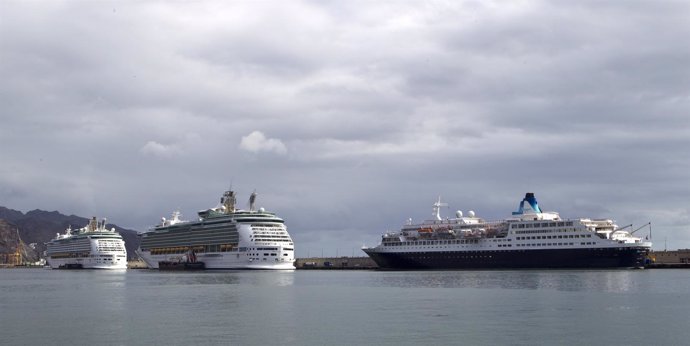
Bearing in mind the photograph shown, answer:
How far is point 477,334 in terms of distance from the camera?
46.7 meters

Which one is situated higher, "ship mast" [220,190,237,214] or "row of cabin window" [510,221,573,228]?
"ship mast" [220,190,237,214]

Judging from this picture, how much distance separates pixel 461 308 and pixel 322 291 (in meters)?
28.3

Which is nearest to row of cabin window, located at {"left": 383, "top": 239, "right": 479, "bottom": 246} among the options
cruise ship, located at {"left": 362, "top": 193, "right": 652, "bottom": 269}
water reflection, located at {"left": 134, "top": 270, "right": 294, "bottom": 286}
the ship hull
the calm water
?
cruise ship, located at {"left": 362, "top": 193, "right": 652, "bottom": 269}

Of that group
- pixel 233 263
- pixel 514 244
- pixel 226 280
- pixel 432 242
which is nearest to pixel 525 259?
pixel 514 244

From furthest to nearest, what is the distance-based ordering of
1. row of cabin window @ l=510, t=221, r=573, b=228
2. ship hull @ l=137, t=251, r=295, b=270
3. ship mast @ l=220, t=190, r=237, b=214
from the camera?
ship mast @ l=220, t=190, r=237, b=214 < ship hull @ l=137, t=251, r=295, b=270 < row of cabin window @ l=510, t=221, r=573, b=228

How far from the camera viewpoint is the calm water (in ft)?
149

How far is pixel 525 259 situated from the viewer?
444ft

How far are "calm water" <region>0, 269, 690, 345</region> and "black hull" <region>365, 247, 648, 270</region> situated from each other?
45.6 m

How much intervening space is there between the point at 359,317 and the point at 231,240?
360ft

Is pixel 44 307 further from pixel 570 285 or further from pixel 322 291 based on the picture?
pixel 570 285

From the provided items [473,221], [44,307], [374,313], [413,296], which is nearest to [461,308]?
[374,313]

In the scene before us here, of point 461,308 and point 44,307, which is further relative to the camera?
point 44,307

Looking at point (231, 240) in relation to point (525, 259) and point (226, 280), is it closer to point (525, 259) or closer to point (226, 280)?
point (226, 280)

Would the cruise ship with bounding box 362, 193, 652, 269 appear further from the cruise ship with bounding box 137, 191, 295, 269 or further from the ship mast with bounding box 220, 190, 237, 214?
the ship mast with bounding box 220, 190, 237, 214
